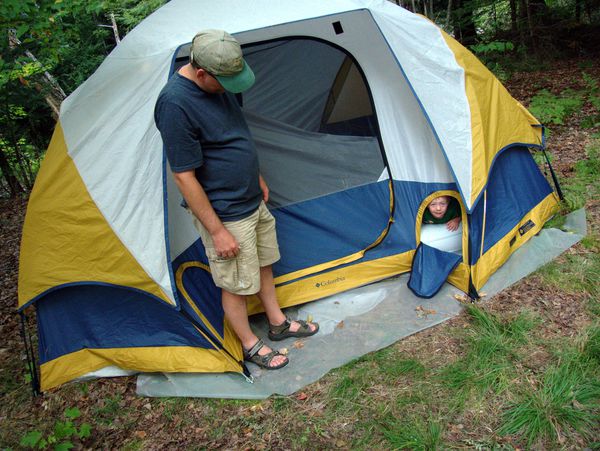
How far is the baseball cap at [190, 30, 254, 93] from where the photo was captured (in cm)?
191

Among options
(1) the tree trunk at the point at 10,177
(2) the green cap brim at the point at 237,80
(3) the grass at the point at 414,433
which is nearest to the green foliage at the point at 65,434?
(3) the grass at the point at 414,433

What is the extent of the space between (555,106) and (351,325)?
162 inches

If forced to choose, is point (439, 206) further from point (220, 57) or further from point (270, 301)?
point (220, 57)

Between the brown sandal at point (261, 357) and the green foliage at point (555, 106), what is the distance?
4.26 metres

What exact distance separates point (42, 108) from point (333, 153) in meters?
6.27

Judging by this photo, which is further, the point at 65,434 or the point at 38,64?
the point at 38,64

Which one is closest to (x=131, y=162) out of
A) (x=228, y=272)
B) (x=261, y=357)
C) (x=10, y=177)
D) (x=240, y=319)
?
(x=228, y=272)

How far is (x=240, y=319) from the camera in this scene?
8.52 ft

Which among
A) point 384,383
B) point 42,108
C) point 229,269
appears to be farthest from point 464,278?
point 42,108

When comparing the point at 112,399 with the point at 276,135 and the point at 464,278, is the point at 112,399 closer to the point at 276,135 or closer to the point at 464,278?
the point at 276,135

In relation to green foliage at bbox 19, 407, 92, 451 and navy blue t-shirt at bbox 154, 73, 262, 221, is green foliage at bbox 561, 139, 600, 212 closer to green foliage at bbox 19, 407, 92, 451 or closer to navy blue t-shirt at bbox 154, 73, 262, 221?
navy blue t-shirt at bbox 154, 73, 262, 221

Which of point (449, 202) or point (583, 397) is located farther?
point (449, 202)

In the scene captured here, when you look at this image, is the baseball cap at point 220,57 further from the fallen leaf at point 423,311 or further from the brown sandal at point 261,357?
the fallen leaf at point 423,311

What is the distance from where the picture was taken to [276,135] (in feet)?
10.5
